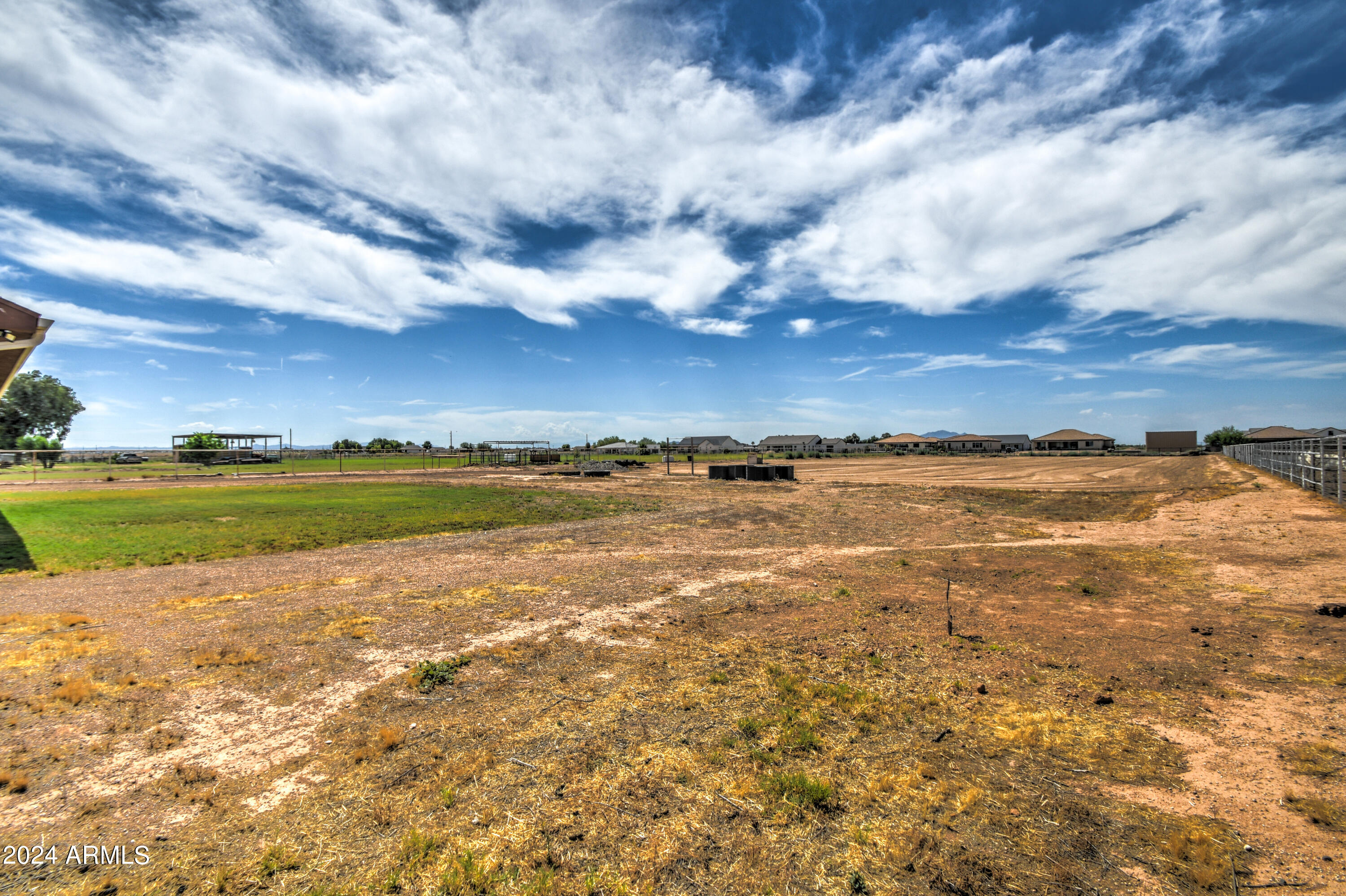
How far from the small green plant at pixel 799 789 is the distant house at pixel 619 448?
92139 mm

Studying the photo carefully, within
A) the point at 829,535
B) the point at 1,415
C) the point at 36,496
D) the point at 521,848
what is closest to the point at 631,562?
the point at 829,535

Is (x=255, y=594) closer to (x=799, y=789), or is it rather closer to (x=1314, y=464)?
(x=799, y=789)

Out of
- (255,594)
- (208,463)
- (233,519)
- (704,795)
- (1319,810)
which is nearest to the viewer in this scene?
(1319,810)

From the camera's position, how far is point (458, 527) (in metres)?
17.0

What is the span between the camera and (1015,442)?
5276 inches

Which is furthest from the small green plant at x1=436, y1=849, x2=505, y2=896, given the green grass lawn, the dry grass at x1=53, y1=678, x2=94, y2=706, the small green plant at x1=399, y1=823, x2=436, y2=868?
the green grass lawn

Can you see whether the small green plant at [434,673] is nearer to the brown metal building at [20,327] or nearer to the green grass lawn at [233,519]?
the green grass lawn at [233,519]

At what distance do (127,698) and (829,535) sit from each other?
14.8 meters

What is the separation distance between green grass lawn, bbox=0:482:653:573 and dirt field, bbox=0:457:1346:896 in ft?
8.10

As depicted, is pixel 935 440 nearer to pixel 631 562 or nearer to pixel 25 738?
pixel 631 562

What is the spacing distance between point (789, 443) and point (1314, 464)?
12354 centimetres

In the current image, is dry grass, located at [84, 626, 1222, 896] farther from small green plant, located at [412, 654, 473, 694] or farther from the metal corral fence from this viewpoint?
the metal corral fence

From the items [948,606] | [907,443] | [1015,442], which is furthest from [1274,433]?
[948,606]

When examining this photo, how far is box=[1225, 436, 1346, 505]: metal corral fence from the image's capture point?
51.3 feet
